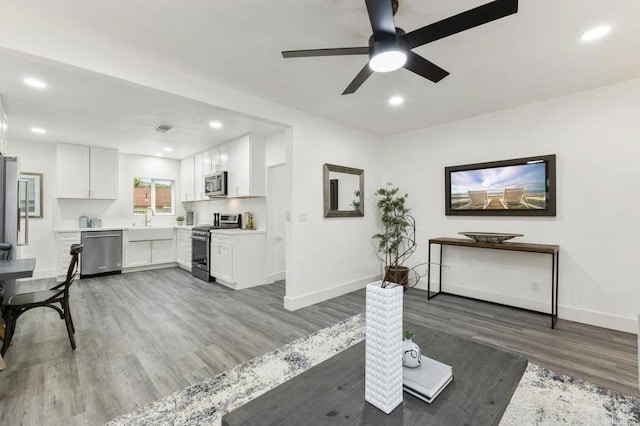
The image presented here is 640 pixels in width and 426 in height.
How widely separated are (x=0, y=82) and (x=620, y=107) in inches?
252

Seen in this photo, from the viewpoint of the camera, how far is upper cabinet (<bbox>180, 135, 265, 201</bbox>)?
4898 millimetres

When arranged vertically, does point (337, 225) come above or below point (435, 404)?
above

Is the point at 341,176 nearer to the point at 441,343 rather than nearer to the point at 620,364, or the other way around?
the point at 441,343

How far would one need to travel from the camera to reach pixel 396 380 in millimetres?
1209

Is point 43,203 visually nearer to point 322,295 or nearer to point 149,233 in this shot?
point 149,233

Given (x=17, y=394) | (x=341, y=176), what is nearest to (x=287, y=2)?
(x=341, y=176)

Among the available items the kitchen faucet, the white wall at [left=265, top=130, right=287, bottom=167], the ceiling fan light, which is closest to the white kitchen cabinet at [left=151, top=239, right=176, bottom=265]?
the kitchen faucet

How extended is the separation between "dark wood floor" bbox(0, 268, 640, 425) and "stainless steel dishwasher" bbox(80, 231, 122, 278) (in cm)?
119

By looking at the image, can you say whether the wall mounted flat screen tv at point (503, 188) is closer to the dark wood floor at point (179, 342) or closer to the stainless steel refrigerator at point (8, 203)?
the dark wood floor at point (179, 342)

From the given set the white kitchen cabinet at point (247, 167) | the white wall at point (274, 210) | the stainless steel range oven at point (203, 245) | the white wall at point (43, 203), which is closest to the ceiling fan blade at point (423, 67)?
the white wall at point (274, 210)

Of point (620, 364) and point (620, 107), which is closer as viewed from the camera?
point (620, 364)

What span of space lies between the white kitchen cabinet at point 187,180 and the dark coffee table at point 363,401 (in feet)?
19.7

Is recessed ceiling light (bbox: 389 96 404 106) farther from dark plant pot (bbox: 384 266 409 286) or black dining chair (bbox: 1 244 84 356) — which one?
black dining chair (bbox: 1 244 84 356)

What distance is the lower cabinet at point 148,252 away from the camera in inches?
229
